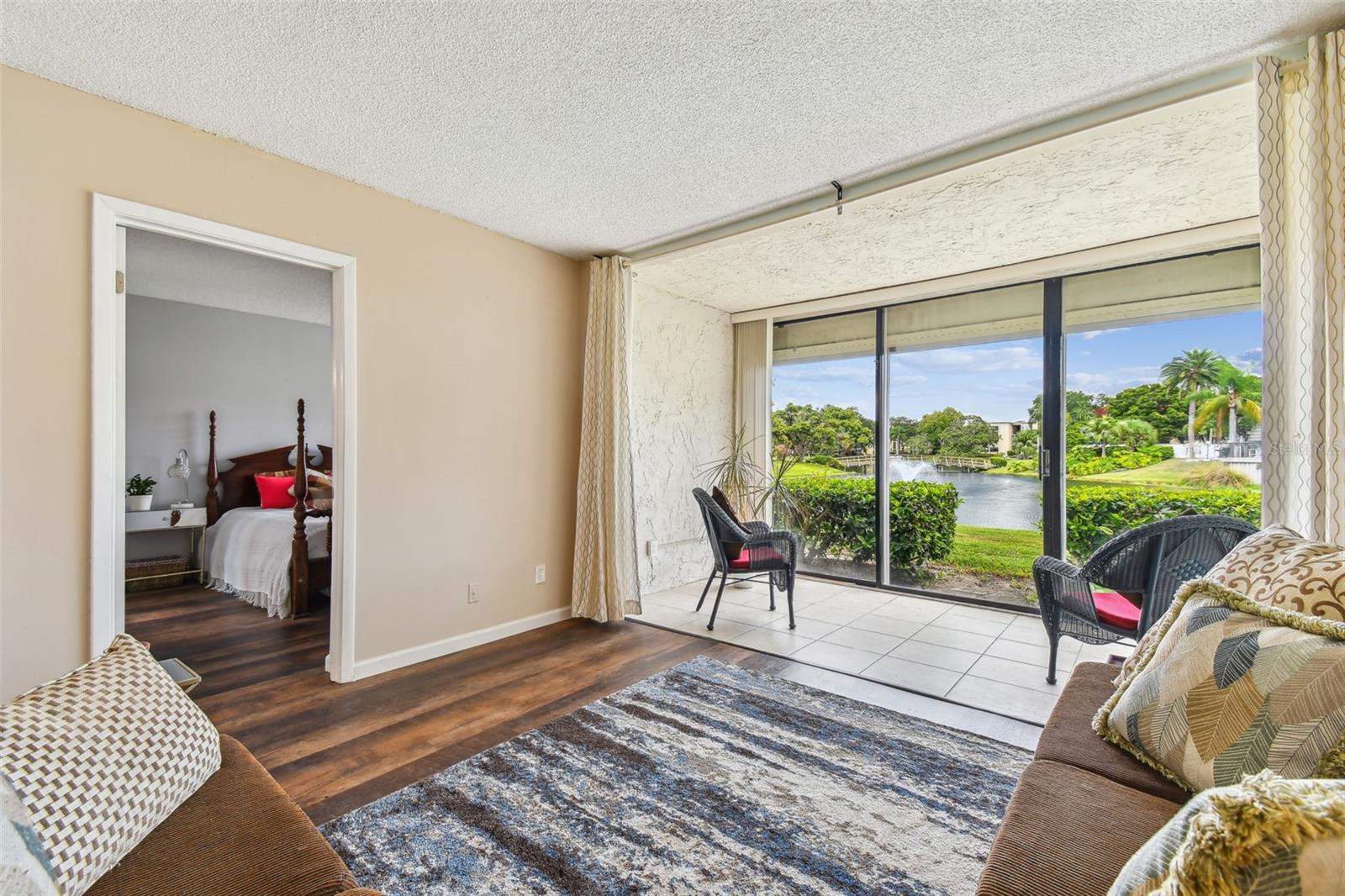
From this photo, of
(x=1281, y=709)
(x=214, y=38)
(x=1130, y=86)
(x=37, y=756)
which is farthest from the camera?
(x=1130, y=86)

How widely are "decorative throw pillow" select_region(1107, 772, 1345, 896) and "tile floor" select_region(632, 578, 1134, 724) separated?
2394mm

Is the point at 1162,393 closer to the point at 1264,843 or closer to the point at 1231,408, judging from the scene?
the point at 1231,408

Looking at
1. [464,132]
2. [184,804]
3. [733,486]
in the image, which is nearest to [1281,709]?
[184,804]

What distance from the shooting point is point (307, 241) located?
276cm

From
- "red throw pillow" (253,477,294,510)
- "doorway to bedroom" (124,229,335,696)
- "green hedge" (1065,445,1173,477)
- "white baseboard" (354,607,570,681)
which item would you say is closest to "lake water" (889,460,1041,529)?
"green hedge" (1065,445,1173,477)

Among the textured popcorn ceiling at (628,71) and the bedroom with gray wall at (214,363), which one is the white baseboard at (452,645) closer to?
the textured popcorn ceiling at (628,71)

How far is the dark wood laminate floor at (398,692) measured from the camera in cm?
214

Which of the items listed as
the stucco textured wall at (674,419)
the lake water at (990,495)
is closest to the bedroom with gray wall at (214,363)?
the stucco textured wall at (674,419)

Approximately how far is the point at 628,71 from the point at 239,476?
5.44 metres

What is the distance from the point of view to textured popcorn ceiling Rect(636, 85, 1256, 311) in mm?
2443

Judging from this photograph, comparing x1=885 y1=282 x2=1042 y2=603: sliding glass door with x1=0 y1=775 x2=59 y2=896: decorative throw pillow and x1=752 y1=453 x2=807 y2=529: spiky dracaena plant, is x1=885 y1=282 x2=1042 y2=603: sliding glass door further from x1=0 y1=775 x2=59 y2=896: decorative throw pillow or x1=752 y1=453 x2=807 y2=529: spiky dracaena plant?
x1=0 y1=775 x2=59 y2=896: decorative throw pillow

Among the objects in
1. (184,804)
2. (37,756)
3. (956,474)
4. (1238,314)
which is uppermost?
(1238,314)

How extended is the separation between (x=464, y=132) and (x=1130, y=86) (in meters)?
2.61

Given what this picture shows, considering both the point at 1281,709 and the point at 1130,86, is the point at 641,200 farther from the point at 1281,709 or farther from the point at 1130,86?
the point at 1281,709
